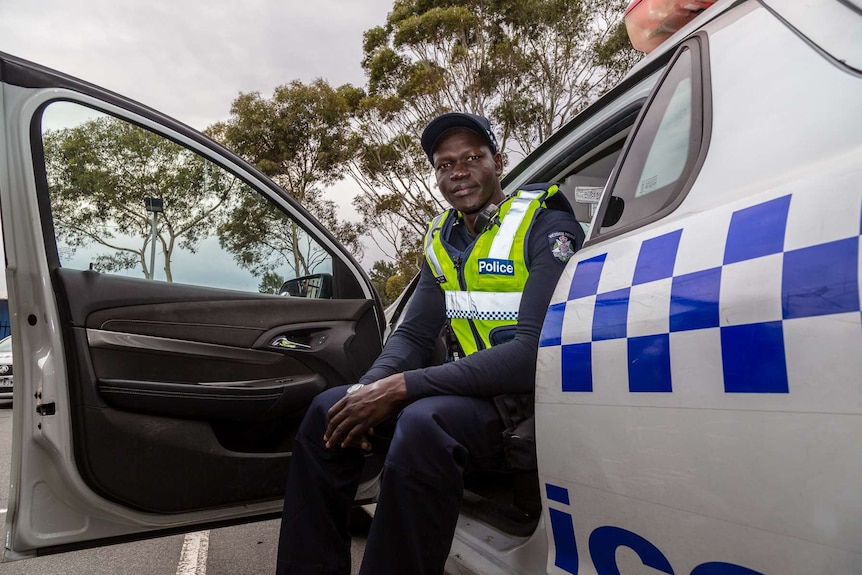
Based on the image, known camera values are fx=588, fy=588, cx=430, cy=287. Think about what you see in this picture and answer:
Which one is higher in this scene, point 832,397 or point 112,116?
point 112,116

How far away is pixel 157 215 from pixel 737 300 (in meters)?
1.65

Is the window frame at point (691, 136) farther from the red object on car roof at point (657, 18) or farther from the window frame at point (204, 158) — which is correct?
the window frame at point (204, 158)

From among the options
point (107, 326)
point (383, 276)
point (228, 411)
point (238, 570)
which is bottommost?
point (238, 570)

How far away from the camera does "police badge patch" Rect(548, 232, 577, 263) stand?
1.47 metres

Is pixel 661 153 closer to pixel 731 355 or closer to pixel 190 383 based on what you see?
pixel 731 355

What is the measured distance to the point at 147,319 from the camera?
1.74 metres

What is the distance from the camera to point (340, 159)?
13.2 metres

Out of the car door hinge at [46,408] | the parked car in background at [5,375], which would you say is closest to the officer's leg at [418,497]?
the car door hinge at [46,408]

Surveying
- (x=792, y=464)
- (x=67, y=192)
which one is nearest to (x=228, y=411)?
(x=67, y=192)

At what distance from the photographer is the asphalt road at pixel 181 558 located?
235 cm

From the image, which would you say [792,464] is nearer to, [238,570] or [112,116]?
[112,116]

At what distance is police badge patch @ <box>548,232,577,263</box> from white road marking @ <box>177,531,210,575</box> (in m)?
1.90

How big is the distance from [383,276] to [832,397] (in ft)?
50.0

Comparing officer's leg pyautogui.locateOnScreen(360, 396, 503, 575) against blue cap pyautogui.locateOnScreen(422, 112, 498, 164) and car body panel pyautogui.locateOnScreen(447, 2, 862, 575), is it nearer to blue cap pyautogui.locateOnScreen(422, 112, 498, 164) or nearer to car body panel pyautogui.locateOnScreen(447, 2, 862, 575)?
car body panel pyautogui.locateOnScreen(447, 2, 862, 575)
